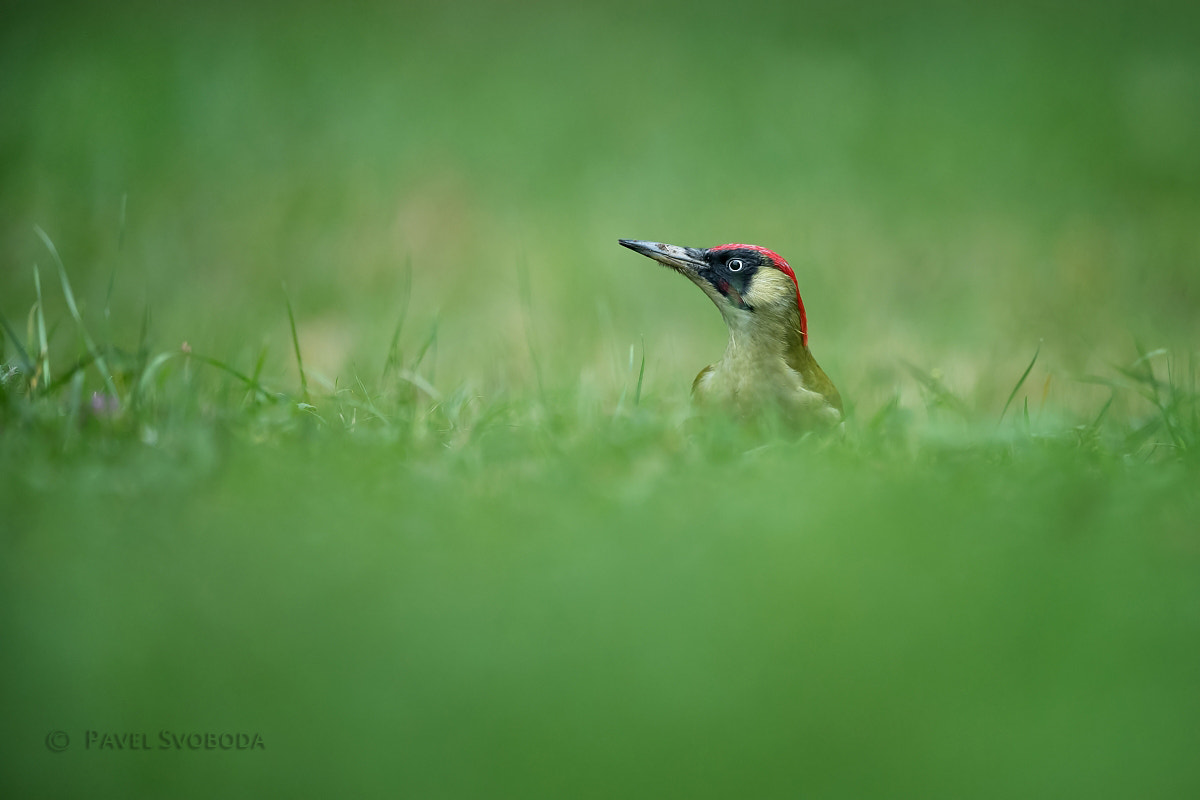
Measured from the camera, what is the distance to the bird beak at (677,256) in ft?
10.1

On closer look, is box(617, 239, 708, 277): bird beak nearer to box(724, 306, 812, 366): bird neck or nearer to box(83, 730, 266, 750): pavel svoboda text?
box(724, 306, 812, 366): bird neck

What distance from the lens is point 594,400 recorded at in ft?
9.36

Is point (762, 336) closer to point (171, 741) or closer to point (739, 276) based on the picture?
point (739, 276)

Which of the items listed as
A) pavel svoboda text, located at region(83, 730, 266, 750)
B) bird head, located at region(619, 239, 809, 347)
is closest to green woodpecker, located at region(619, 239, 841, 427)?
bird head, located at region(619, 239, 809, 347)

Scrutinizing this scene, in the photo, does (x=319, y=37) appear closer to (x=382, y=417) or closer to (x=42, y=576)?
(x=382, y=417)

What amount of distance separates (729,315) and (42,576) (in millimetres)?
2107

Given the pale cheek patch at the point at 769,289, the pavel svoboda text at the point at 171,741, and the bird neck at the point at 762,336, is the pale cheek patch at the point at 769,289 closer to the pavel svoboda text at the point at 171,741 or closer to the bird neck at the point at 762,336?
the bird neck at the point at 762,336

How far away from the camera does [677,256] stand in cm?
309

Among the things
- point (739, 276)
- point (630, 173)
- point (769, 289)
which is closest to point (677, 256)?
point (739, 276)

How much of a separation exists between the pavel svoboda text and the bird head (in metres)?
2.05

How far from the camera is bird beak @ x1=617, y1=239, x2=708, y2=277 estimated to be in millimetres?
3088

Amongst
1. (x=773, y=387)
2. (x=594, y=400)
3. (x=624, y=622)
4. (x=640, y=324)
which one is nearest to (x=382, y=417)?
(x=594, y=400)

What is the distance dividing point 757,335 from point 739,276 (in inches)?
7.9

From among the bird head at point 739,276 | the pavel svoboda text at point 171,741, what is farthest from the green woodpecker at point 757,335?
the pavel svoboda text at point 171,741
